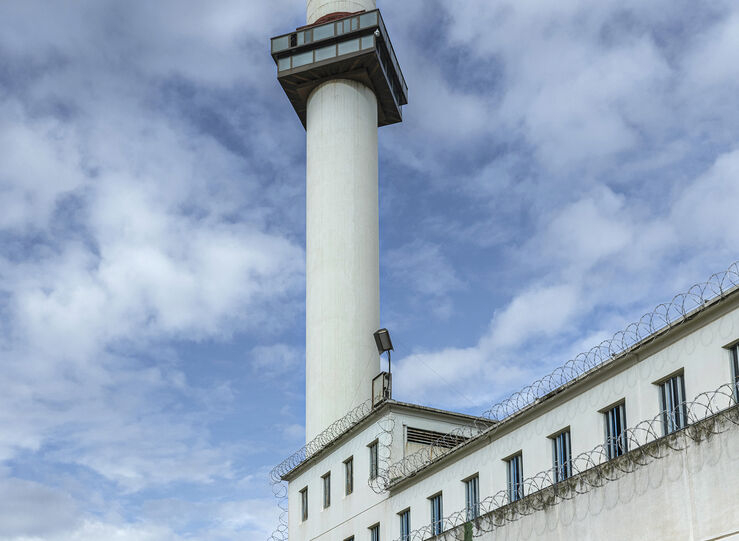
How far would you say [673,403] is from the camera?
91.1ft

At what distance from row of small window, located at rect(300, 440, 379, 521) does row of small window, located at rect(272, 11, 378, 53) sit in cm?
3073

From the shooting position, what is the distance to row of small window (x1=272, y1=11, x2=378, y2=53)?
214 feet

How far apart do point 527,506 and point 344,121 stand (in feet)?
119

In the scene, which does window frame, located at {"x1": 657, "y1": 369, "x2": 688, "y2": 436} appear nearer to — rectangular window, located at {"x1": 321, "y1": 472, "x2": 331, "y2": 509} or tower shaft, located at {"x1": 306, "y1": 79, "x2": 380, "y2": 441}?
rectangular window, located at {"x1": 321, "y1": 472, "x2": 331, "y2": 509}

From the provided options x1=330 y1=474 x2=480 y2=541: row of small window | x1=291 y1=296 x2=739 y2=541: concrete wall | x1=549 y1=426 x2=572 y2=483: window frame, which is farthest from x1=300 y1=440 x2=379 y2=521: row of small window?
x1=549 y1=426 x2=572 y2=483: window frame

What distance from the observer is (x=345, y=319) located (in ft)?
189

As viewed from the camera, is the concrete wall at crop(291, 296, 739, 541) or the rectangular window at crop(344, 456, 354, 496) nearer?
the concrete wall at crop(291, 296, 739, 541)

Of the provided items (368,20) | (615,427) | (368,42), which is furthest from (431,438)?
(368,20)

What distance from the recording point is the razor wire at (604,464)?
25.5 metres

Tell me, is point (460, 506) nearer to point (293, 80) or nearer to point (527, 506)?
point (527, 506)

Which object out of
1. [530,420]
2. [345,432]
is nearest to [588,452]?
[530,420]

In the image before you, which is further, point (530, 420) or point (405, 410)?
point (405, 410)

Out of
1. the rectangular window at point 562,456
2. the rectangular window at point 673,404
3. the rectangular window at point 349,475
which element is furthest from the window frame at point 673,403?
the rectangular window at point 349,475

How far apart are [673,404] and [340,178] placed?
121 feet
